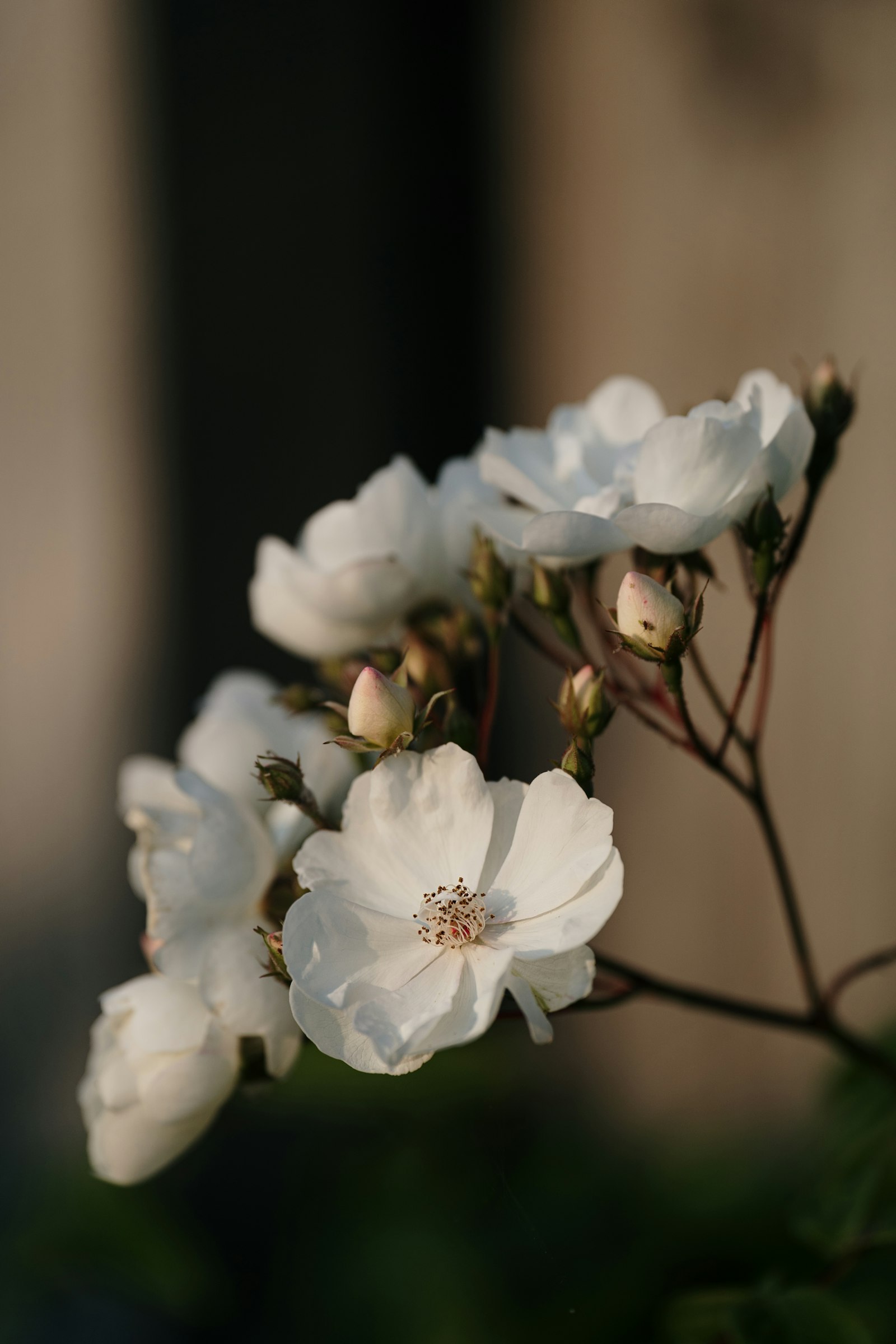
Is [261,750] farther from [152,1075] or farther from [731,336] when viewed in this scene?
[731,336]

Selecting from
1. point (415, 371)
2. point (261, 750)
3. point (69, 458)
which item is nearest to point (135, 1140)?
point (261, 750)

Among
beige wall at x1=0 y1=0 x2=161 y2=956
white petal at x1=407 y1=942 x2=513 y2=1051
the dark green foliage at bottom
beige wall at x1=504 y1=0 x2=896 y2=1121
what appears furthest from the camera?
beige wall at x1=0 y1=0 x2=161 y2=956

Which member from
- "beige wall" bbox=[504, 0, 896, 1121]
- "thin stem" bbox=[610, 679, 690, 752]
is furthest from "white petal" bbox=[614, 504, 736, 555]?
"beige wall" bbox=[504, 0, 896, 1121]

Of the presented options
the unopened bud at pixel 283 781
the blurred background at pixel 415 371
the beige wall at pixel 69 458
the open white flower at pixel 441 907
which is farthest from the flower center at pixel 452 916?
the beige wall at pixel 69 458

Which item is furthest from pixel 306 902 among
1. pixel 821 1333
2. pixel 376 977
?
pixel 821 1333

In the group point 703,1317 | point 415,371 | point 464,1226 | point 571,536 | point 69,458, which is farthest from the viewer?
point 415,371

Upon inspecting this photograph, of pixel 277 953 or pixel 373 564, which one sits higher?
pixel 373 564

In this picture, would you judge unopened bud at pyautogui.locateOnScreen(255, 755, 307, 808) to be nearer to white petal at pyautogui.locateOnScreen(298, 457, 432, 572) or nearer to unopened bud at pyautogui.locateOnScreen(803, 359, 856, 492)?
white petal at pyautogui.locateOnScreen(298, 457, 432, 572)
